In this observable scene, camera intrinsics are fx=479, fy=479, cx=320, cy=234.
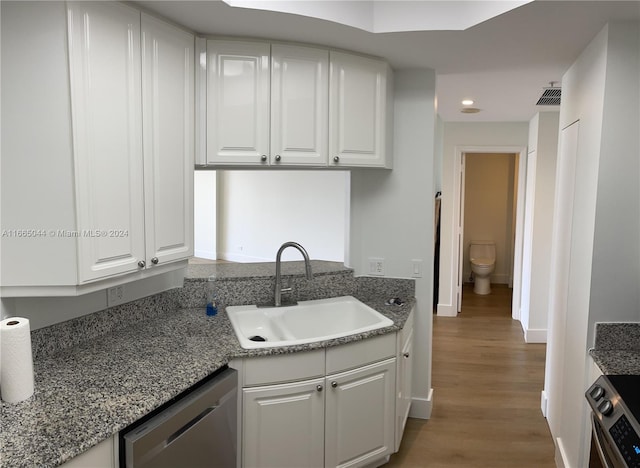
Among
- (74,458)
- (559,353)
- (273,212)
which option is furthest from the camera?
(273,212)

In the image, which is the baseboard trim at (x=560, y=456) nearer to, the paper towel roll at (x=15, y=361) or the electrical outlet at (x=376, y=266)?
the electrical outlet at (x=376, y=266)

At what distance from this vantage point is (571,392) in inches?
100.0

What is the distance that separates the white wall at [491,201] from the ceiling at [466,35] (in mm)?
4442

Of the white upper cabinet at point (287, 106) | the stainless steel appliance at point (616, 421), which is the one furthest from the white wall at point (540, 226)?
the stainless steel appliance at point (616, 421)

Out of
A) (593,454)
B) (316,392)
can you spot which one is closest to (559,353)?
(593,454)

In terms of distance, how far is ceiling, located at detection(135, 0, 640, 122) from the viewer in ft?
6.61

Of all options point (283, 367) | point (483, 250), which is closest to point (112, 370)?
point (283, 367)

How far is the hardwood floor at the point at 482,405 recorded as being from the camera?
282cm

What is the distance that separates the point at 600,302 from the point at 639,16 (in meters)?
1.25

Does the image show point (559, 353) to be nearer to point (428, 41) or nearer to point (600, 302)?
point (600, 302)

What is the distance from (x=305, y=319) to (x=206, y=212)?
17.5 ft

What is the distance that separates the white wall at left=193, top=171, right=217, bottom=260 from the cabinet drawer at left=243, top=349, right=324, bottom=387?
5.42 metres

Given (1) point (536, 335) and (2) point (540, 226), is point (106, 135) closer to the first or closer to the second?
(2) point (540, 226)

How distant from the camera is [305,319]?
2.78m
